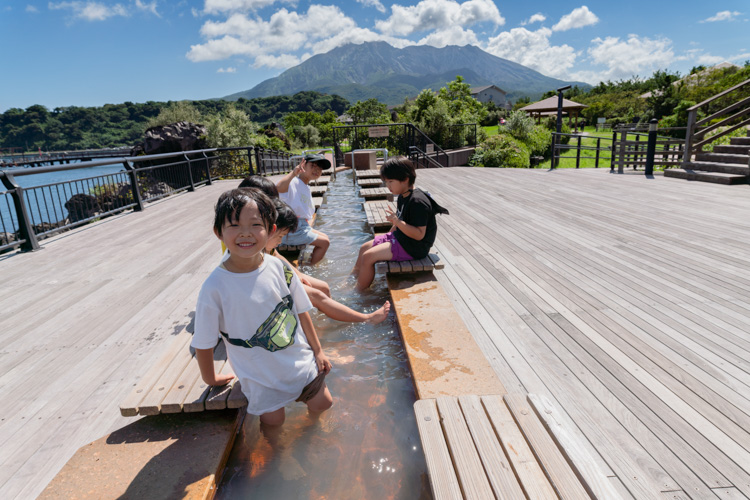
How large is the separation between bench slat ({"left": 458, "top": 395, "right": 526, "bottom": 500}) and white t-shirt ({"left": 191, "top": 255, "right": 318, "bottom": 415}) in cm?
86

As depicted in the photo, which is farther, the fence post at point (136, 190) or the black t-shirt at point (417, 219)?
the fence post at point (136, 190)

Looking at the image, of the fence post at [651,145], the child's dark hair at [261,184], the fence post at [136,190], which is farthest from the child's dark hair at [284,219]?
the fence post at [651,145]

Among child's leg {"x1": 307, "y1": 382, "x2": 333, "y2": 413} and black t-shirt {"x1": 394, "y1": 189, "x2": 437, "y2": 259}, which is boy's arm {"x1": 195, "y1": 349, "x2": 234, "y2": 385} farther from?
black t-shirt {"x1": 394, "y1": 189, "x2": 437, "y2": 259}

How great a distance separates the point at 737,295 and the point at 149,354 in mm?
4649

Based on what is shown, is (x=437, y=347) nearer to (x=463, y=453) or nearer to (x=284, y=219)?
(x=463, y=453)

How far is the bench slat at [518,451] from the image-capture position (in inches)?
54.1

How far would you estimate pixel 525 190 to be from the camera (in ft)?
30.3

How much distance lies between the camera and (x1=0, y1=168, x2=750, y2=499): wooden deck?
1.91 meters

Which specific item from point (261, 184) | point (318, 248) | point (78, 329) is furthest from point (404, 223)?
point (78, 329)

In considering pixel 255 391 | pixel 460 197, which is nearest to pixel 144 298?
pixel 255 391

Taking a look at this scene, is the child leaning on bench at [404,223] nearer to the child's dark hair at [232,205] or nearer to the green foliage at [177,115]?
the child's dark hair at [232,205]

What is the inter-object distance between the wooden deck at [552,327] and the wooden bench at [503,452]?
0.16 metres

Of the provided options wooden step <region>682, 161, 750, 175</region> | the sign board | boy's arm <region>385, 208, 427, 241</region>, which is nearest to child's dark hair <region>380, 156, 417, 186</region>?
boy's arm <region>385, 208, 427, 241</region>

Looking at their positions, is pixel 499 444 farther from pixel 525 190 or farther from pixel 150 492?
pixel 525 190
